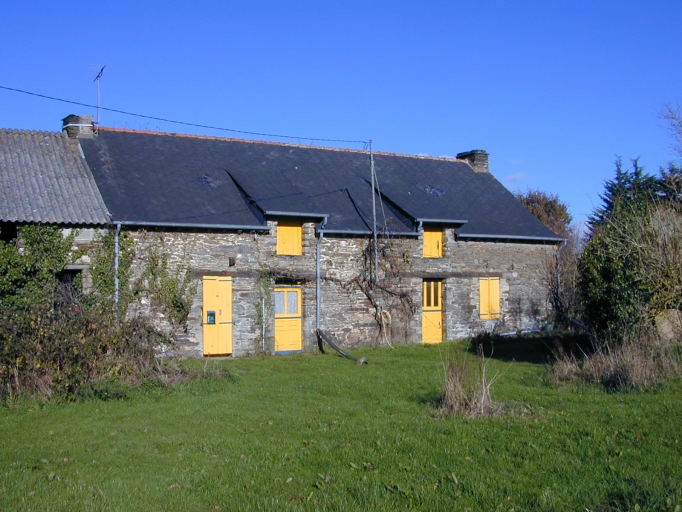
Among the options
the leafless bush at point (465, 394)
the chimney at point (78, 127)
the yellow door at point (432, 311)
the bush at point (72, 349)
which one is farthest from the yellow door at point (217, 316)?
the leafless bush at point (465, 394)

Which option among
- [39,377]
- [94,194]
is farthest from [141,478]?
[94,194]

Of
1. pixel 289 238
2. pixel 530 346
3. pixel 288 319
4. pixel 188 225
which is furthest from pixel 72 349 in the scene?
pixel 530 346

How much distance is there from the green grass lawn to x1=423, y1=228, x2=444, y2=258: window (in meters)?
9.55

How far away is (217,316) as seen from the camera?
17609mm

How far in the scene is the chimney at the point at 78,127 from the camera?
1966 cm

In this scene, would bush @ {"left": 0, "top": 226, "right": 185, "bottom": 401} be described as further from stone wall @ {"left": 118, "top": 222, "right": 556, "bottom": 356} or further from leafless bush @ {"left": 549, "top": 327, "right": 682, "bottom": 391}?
leafless bush @ {"left": 549, "top": 327, "right": 682, "bottom": 391}

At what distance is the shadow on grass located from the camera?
54.4 feet

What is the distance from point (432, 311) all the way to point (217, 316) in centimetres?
680

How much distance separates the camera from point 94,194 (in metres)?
17.2

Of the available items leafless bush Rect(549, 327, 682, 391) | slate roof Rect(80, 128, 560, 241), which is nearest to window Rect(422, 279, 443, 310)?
slate roof Rect(80, 128, 560, 241)

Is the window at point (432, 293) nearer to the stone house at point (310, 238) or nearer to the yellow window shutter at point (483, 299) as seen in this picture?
the stone house at point (310, 238)

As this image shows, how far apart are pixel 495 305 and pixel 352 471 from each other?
Answer: 16.0 meters

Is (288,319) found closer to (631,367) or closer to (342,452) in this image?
(631,367)

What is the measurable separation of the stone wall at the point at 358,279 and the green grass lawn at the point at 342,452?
6.26 meters
